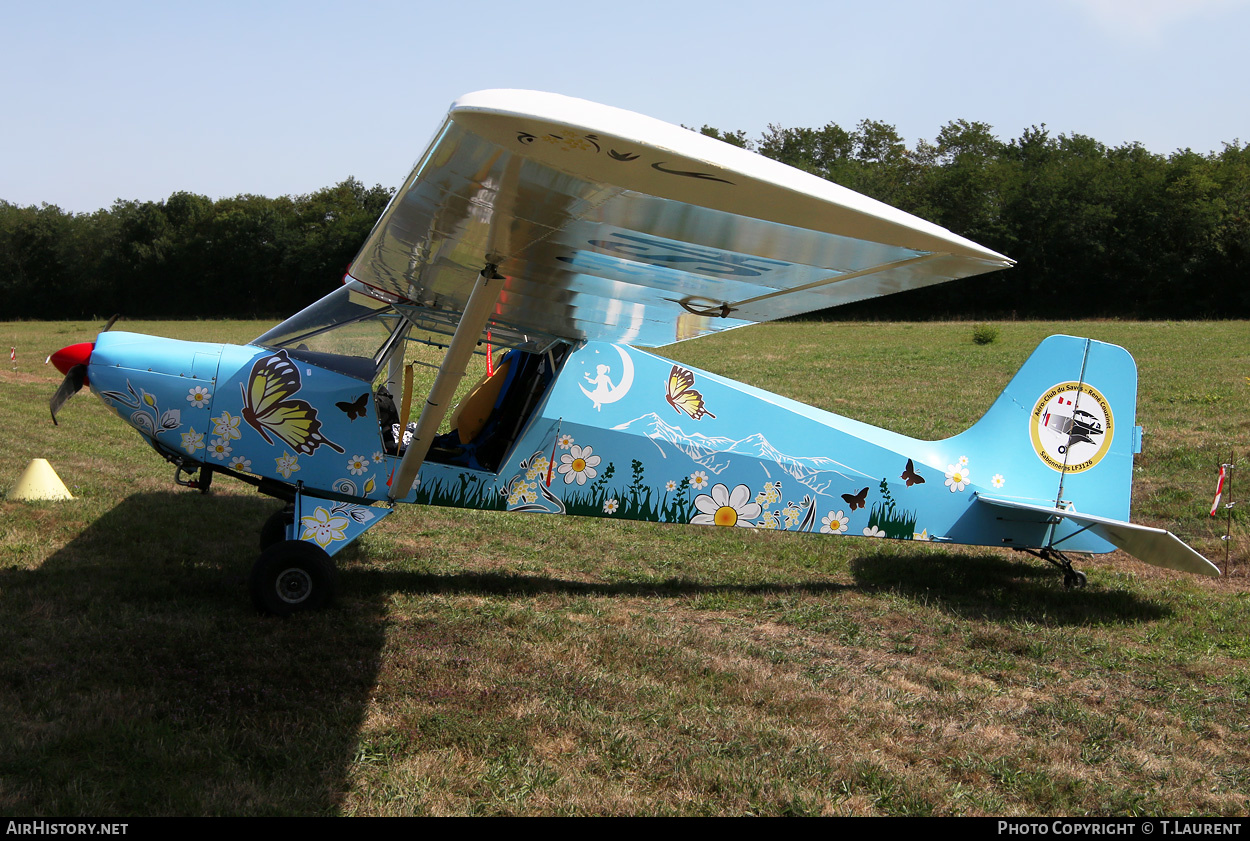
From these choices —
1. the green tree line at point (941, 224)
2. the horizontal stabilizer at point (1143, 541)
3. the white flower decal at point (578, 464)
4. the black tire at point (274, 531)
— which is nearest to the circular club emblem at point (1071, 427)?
the horizontal stabilizer at point (1143, 541)

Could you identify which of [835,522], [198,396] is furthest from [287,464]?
[835,522]

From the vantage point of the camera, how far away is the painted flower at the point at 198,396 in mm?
5430

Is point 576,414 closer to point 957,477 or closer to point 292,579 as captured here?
point 292,579

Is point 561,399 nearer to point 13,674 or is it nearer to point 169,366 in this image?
point 169,366

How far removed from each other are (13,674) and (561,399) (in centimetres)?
351

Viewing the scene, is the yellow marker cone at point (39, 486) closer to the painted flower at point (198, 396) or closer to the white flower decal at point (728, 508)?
the painted flower at point (198, 396)

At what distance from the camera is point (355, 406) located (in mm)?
5629

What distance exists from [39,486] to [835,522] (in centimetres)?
755

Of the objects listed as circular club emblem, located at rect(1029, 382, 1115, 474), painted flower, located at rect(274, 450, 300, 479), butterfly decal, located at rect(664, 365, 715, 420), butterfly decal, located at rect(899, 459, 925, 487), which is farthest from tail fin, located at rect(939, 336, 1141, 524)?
painted flower, located at rect(274, 450, 300, 479)

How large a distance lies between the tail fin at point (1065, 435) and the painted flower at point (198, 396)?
549 cm

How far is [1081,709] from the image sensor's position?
443cm

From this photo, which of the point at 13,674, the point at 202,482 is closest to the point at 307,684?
the point at 13,674

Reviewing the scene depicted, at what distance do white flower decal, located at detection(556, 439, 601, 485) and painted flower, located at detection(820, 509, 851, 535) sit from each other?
177cm

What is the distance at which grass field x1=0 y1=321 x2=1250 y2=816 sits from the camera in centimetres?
348
